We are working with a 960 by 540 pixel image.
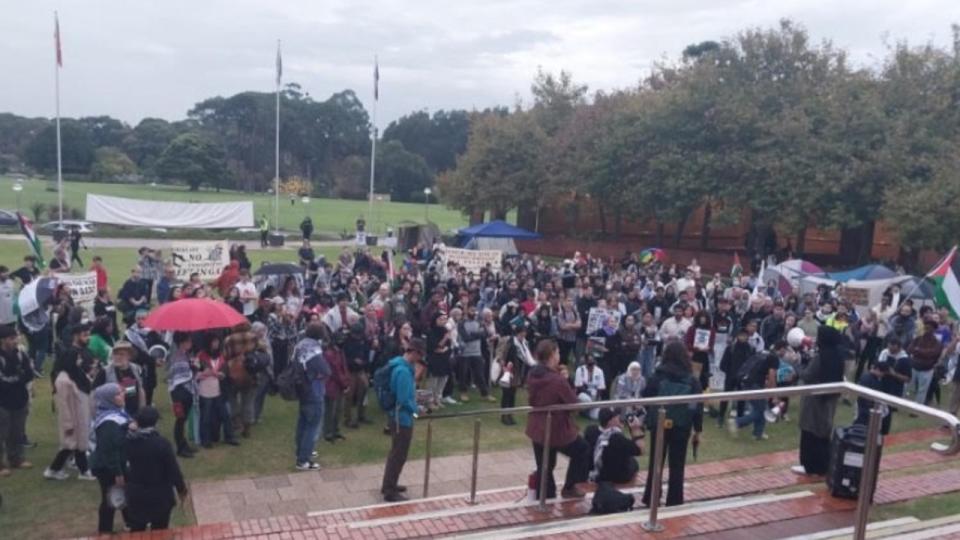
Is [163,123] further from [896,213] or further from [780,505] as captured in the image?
[780,505]

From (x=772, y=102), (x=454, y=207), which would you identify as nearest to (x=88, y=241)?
(x=454, y=207)

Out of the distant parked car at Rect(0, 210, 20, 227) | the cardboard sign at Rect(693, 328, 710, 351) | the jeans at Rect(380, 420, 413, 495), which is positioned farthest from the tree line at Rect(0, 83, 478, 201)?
the jeans at Rect(380, 420, 413, 495)

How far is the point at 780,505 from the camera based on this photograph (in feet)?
22.7

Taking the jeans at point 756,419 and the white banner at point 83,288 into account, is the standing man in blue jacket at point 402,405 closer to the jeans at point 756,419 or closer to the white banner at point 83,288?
the jeans at point 756,419

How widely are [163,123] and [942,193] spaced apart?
9974 centimetres

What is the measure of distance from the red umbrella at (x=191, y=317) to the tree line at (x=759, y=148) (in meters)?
22.9

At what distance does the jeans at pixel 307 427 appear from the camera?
9875mm

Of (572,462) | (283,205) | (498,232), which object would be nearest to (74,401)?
(572,462)

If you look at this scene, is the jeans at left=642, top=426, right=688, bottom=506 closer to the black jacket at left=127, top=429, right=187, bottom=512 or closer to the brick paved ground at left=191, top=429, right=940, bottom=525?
the brick paved ground at left=191, top=429, right=940, bottom=525

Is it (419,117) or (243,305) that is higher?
(419,117)

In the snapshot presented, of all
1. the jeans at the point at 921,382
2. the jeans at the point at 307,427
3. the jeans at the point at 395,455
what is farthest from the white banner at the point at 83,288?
the jeans at the point at 921,382

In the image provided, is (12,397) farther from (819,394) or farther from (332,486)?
(819,394)

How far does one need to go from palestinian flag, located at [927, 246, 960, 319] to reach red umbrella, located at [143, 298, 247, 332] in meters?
12.0

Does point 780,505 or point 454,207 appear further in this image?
point 454,207
